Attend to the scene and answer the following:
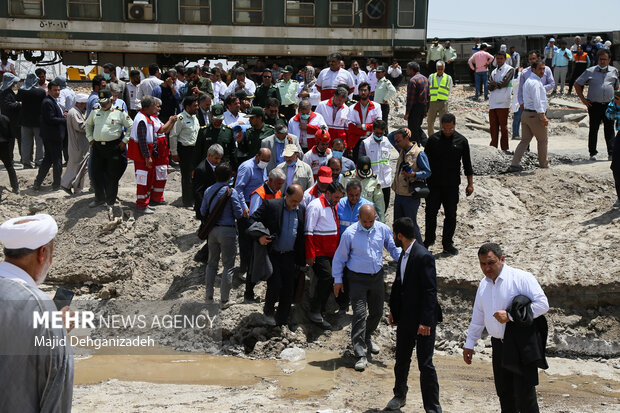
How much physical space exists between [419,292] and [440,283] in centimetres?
331

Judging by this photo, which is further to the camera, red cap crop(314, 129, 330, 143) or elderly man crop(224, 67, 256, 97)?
elderly man crop(224, 67, 256, 97)

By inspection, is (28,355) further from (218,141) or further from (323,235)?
(218,141)

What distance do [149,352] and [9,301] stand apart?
20.6 ft

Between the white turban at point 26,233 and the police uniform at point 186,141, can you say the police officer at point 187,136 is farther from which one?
the white turban at point 26,233

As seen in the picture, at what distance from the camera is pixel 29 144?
15750mm

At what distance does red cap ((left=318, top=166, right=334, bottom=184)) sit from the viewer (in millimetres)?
9523

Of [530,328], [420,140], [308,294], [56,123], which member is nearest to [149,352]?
[308,294]

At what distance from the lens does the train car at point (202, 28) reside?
25.3m

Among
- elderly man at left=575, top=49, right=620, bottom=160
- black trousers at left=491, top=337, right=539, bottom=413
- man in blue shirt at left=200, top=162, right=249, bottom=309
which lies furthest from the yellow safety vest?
black trousers at left=491, top=337, right=539, bottom=413

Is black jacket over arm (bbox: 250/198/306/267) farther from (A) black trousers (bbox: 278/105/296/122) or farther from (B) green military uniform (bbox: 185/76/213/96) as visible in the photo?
(B) green military uniform (bbox: 185/76/213/96)

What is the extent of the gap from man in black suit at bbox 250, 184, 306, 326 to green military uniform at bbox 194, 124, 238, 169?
243 centimetres

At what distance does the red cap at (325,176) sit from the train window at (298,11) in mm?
17334

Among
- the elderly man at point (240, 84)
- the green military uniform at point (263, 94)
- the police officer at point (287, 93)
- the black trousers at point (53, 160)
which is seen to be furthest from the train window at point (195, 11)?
the black trousers at point (53, 160)

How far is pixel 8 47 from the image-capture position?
25.3 m
